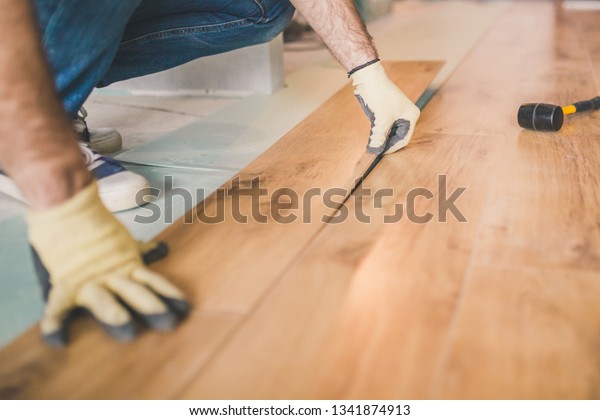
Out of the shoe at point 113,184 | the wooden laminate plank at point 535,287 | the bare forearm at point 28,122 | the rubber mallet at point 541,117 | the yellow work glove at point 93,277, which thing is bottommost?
the rubber mallet at point 541,117

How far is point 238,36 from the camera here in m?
1.87

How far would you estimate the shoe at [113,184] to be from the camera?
134 centimetres

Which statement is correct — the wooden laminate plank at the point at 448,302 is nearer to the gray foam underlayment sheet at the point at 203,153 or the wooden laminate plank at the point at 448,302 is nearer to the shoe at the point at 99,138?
the gray foam underlayment sheet at the point at 203,153

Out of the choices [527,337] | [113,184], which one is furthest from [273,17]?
[527,337]

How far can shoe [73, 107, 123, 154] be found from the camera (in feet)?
5.65

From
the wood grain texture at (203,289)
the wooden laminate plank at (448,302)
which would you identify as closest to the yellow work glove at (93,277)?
the wood grain texture at (203,289)

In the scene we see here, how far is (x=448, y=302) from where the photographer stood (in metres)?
0.93

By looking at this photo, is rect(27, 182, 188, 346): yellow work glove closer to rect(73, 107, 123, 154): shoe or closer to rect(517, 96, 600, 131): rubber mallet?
rect(73, 107, 123, 154): shoe

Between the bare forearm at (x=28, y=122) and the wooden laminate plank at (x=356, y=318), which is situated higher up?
the bare forearm at (x=28, y=122)

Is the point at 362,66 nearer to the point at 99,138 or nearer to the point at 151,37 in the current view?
the point at 151,37

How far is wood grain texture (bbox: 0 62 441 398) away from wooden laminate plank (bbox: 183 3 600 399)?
1.6 inches

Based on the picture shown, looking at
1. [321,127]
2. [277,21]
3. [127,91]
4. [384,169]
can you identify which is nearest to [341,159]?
[384,169]

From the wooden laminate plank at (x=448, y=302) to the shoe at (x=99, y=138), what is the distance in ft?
2.76

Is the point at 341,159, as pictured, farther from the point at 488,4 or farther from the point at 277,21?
the point at 488,4
